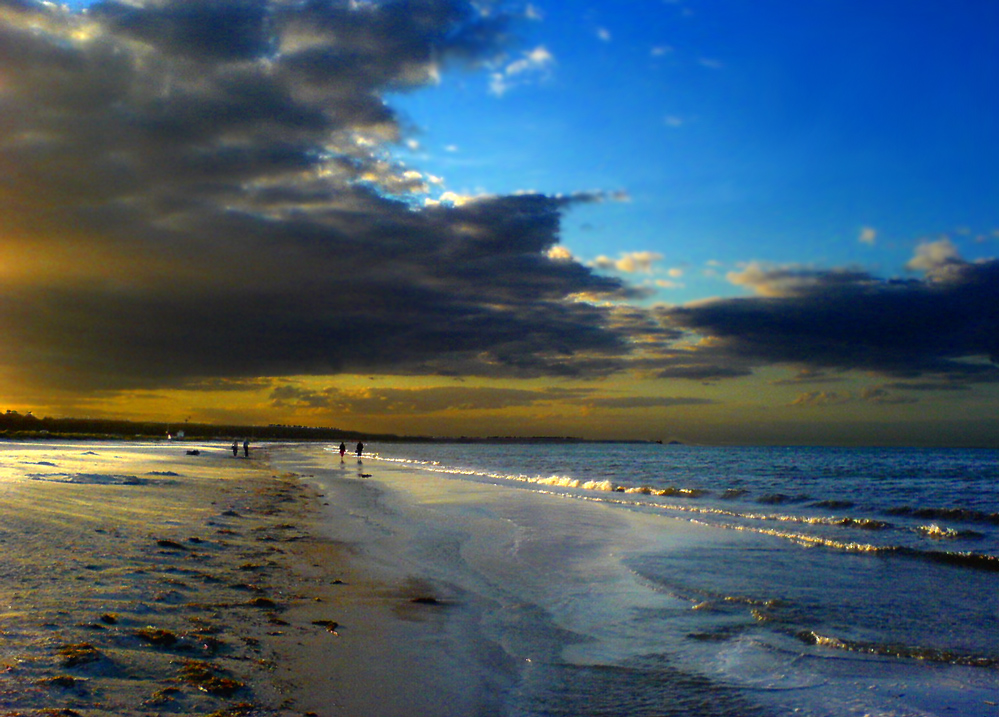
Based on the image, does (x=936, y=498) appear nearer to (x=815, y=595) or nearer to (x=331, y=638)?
(x=815, y=595)

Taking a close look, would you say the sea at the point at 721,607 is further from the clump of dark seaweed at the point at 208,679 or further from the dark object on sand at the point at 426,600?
the clump of dark seaweed at the point at 208,679

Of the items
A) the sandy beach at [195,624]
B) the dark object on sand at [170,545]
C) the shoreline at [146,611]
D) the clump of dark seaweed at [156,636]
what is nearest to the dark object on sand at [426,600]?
the sandy beach at [195,624]

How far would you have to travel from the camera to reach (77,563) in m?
10.5

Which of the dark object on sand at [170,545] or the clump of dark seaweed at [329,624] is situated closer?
the clump of dark seaweed at [329,624]

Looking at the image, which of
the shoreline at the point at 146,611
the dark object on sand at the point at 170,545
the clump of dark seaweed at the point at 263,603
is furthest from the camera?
the dark object on sand at the point at 170,545

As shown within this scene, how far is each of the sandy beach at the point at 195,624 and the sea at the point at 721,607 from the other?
1385 millimetres

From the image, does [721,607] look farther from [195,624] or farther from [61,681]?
[61,681]

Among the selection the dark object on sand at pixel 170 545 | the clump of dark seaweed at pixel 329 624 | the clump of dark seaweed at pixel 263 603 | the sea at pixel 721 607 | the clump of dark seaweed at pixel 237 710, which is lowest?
the sea at pixel 721 607

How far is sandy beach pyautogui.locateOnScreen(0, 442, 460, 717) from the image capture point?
237 inches

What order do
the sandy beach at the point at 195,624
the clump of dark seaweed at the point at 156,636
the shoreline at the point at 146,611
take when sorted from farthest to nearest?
the clump of dark seaweed at the point at 156,636, the sandy beach at the point at 195,624, the shoreline at the point at 146,611

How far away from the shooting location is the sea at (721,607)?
7.38m

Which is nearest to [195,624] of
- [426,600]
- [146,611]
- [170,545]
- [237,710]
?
[146,611]

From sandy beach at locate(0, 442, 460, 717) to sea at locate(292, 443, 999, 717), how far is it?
1.39 meters

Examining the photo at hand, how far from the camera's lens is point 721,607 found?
11328mm
